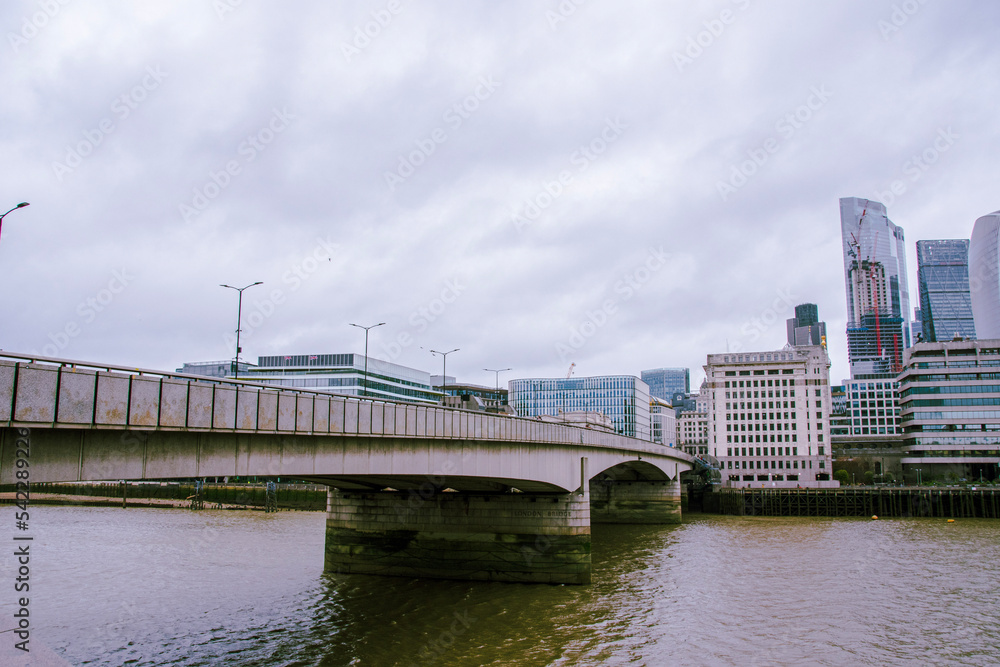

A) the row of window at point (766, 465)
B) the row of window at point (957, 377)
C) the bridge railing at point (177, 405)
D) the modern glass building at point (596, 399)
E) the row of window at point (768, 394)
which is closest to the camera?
the bridge railing at point (177, 405)

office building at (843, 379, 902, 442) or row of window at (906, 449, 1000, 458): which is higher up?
office building at (843, 379, 902, 442)

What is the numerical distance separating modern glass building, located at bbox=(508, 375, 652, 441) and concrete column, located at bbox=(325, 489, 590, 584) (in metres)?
129

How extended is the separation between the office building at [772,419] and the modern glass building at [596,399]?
43.9 m

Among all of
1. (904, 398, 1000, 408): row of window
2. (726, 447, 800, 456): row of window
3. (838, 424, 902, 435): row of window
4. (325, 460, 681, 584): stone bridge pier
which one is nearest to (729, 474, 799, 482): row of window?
(726, 447, 800, 456): row of window

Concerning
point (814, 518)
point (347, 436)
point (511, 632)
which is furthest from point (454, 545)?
point (814, 518)

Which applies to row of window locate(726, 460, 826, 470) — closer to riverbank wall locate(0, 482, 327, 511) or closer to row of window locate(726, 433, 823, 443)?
row of window locate(726, 433, 823, 443)

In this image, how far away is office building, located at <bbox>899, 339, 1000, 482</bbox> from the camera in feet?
339

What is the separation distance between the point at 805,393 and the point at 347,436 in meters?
111

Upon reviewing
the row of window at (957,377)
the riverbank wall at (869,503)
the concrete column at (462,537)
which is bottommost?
the riverbank wall at (869,503)

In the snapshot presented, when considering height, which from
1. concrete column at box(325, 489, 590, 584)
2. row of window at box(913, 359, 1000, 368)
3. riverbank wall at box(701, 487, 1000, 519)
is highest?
row of window at box(913, 359, 1000, 368)

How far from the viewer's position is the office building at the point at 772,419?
375 feet

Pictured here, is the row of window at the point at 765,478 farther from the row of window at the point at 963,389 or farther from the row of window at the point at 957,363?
the row of window at the point at 957,363

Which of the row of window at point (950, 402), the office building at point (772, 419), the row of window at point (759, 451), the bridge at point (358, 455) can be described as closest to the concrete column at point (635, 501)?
A: the bridge at point (358, 455)

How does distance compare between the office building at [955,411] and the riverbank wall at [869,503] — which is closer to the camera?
the riverbank wall at [869,503]
